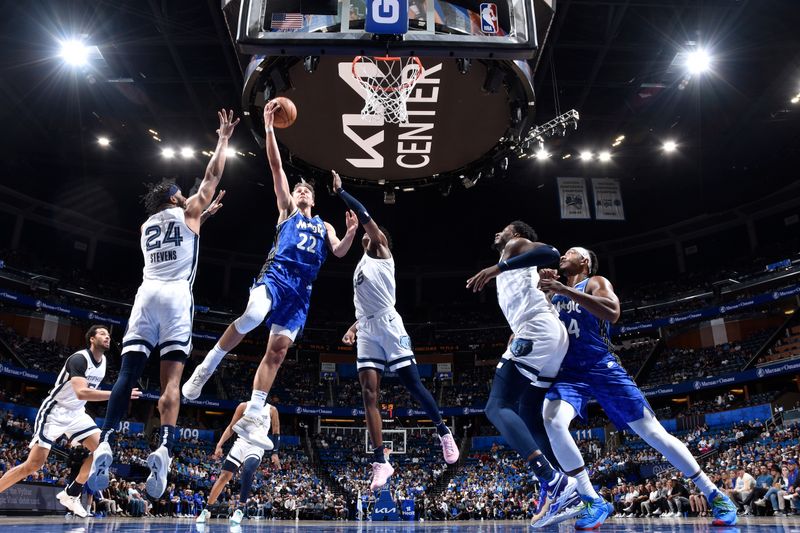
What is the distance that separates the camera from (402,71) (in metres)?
9.23

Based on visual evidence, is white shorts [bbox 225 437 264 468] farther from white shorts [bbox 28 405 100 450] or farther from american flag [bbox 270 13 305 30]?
american flag [bbox 270 13 305 30]

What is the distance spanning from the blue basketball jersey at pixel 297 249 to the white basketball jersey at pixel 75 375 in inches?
89.7

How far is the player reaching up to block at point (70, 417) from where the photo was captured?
619cm

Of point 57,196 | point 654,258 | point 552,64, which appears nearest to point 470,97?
point 552,64

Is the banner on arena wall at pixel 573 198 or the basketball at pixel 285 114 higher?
the banner on arena wall at pixel 573 198

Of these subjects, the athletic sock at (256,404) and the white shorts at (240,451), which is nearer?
the athletic sock at (256,404)

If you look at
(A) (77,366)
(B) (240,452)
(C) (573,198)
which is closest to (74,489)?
(A) (77,366)

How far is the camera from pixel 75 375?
5918 millimetres

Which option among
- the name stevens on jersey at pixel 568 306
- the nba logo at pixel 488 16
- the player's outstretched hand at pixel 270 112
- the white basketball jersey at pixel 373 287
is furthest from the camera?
the nba logo at pixel 488 16

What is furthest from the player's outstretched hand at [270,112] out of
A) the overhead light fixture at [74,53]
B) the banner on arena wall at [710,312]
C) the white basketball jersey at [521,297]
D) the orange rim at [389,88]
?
the banner on arena wall at [710,312]

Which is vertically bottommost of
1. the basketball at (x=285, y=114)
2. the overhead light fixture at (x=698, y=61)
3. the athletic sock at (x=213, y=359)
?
the athletic sock at (x=213, y=359)

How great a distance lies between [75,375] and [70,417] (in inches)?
51.0

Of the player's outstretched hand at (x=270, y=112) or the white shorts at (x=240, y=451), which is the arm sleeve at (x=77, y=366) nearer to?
the white shorts at (x=240, y=451)

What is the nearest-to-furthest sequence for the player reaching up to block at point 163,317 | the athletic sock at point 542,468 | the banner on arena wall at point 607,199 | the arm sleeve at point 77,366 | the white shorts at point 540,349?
the player reaching up to block at point 163,317 < the athletic sock at point 542,468 < the white shorts at point 540,349 < the arm sleeve at point 77,366 < the banner on arena wall at point 607,199
